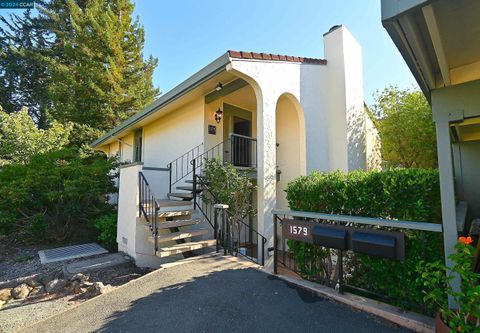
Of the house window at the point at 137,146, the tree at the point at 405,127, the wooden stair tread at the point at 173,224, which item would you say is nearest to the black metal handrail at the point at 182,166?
the wooden stair tread at the point at 173,224

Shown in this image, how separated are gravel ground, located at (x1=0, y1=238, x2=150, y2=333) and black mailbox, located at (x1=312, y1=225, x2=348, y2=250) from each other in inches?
136

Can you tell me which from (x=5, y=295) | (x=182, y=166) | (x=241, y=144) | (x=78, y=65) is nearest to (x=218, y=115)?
(x=241, y=144)

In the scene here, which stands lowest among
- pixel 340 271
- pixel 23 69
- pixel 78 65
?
pixel 340 271

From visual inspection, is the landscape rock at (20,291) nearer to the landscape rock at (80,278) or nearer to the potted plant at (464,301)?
the landscape rock at (80,278)

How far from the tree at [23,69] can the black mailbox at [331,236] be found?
74.4ft

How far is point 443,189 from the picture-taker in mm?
2328

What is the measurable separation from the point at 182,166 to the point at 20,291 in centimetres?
475

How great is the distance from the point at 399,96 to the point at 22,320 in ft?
39.2

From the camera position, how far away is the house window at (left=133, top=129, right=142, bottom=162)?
35.5 ft

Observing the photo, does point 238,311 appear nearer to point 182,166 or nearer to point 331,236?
point 331,236

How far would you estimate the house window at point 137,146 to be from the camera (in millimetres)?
10812

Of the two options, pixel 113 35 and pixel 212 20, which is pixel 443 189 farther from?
pixel 113 35

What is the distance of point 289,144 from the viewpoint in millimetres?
7574

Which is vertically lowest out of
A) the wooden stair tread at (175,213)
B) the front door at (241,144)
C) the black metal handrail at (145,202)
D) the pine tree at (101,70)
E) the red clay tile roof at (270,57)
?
the wooden stair tread at (175,213)
